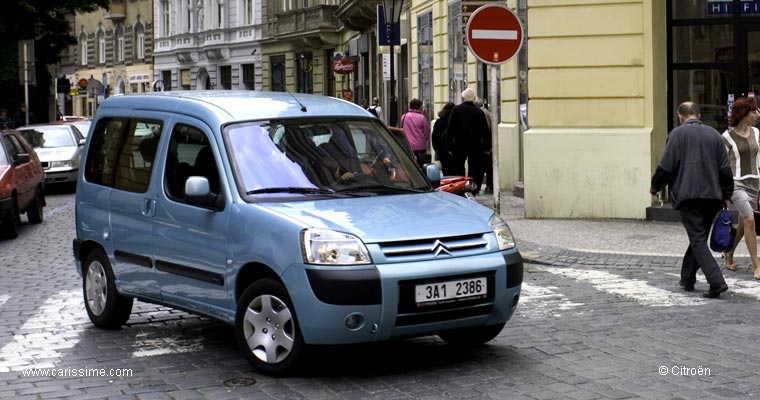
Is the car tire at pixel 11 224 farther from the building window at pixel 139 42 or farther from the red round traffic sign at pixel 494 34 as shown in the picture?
the building window at pixel 139 42

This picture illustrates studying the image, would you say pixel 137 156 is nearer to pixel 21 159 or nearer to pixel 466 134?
pixel 21 159

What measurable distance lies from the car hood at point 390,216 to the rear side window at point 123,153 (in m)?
1.50

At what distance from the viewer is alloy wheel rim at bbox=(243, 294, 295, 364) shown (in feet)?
24.2

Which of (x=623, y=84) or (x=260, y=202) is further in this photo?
(x=623, y=84)

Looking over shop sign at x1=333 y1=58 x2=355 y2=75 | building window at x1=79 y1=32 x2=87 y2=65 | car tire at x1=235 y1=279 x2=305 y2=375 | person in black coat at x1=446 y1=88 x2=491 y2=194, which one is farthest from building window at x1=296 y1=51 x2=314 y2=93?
car tire at x1=235 y1=279 x2=305 y2=375

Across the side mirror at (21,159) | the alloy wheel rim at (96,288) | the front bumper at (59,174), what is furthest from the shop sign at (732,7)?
the front bumper at (59,174)

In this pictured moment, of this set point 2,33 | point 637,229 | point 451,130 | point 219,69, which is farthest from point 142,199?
point 219,69

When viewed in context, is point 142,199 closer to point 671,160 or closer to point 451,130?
point 671,160

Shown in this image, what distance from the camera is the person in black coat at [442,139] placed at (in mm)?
20531

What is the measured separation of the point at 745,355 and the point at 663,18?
9.79 metres

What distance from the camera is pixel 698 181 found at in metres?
10.8

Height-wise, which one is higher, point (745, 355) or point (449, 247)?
point (449, 247)

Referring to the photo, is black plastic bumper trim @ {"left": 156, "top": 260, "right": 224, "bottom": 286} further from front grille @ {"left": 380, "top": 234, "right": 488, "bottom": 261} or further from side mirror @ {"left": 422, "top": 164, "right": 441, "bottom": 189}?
side mirror @ {"left": 422, "top": 164, "right": 441, "bottom": 189}

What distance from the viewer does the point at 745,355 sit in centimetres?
802
